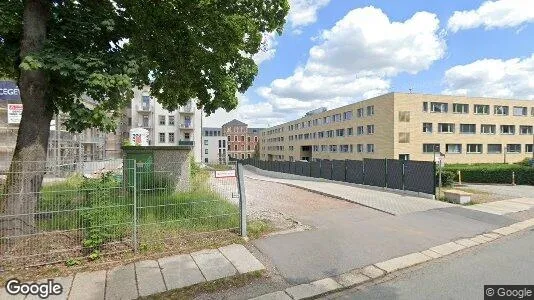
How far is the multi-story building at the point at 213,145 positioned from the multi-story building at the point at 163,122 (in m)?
21.9

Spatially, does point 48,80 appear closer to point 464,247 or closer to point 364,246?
point 364,246

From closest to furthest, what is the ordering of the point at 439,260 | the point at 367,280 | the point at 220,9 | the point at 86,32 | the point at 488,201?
the point at 367,280, the point at 439,260, the point at 86,32, the point at 220,9, the point at 488,201

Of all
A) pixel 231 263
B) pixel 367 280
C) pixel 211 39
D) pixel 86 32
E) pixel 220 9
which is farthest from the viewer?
pixel 211 39

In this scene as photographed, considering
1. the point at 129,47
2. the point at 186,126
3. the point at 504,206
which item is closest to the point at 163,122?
the point at 186,126

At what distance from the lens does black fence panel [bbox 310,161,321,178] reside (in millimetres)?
26188

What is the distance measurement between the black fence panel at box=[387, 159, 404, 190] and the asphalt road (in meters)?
8.26

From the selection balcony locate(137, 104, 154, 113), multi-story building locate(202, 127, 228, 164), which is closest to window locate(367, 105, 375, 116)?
balcony locate(137, 104, 154, 113)

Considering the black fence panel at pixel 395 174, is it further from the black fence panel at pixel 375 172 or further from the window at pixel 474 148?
the window at pixel 474 148

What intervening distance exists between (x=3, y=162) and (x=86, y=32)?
61.2ft

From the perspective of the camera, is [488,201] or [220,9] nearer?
[220,9]

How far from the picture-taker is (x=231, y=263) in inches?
221

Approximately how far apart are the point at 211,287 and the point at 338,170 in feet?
58.4

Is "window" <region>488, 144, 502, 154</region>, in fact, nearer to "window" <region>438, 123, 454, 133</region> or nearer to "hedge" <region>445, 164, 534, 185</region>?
"window" <region>438, 123, 454, 133</region>

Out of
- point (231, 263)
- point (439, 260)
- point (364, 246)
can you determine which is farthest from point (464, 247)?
Result: point (231, 263)
